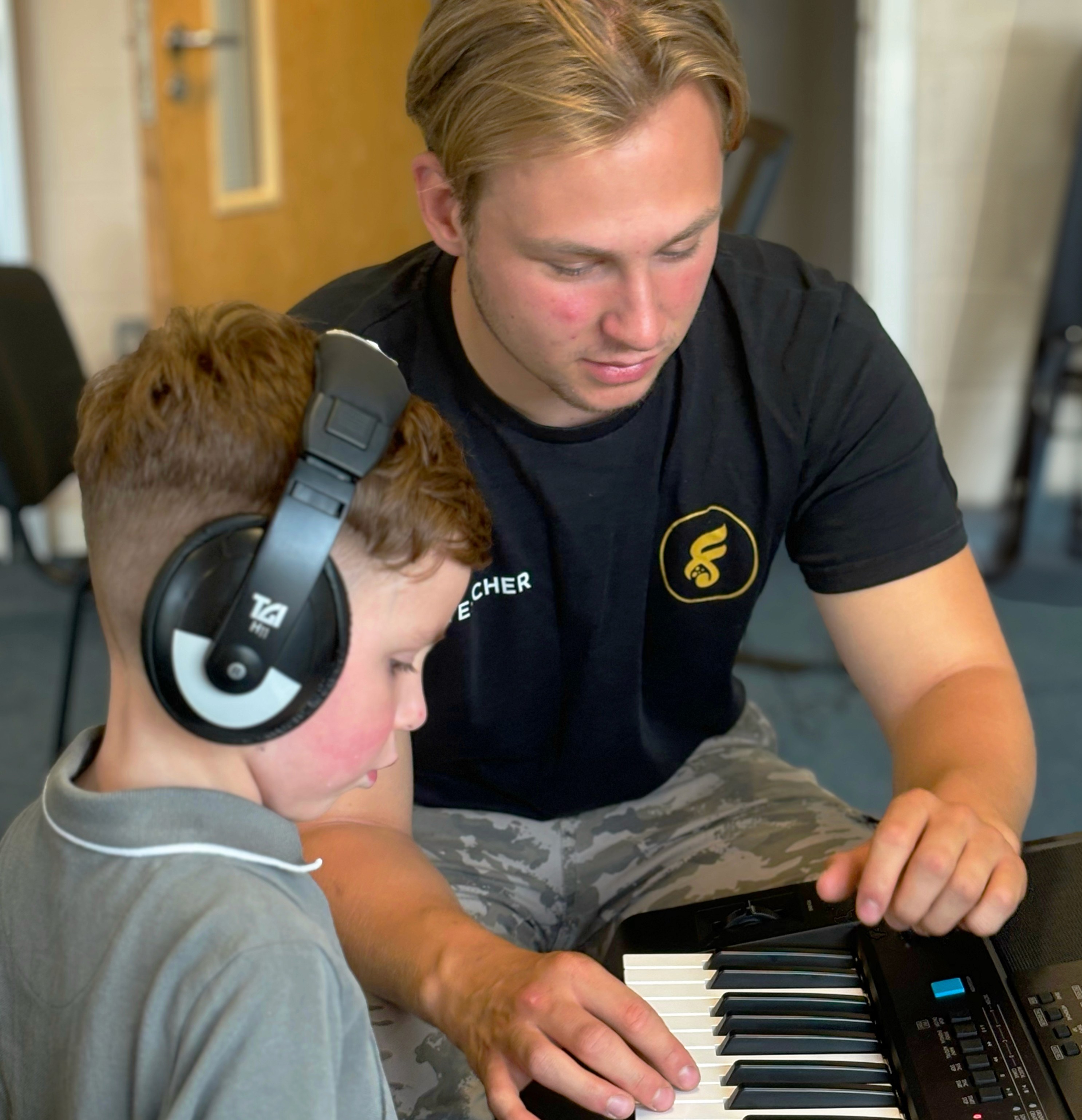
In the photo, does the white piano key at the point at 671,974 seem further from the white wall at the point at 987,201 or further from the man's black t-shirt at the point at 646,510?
the white wall at the point at 987,201

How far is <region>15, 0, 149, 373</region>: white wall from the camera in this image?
3920 mm

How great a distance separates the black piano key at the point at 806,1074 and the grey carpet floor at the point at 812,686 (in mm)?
1559

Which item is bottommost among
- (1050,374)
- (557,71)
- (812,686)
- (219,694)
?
(812,686)

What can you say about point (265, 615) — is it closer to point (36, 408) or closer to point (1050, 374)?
point (36, 408)

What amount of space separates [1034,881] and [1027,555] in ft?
9.11

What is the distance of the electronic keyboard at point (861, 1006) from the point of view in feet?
2.44

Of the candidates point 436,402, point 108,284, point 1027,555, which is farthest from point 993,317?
point 436,402

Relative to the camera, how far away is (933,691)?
1.19 meters

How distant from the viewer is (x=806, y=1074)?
0.80 m

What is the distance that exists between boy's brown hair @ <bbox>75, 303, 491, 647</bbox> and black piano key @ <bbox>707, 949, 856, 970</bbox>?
0.35m

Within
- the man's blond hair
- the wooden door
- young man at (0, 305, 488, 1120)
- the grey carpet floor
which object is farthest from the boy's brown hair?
the wooden door

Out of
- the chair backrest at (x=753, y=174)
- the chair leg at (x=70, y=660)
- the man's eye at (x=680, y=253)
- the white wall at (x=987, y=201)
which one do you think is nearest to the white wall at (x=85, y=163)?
the chair leg at (x=70, y=660)

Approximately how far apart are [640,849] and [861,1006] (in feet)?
1.45

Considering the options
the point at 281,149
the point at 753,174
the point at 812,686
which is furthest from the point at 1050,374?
the point at 281,149
